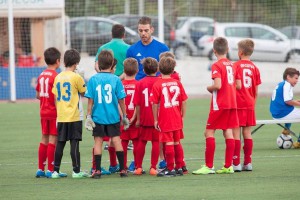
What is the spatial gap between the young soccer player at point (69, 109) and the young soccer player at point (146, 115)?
0.77 metres

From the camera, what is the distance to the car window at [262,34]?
32.0m

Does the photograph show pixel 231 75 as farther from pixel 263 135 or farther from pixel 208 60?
pixel 208 60

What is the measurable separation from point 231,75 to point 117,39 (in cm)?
338

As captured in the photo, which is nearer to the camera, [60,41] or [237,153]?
[237,153]

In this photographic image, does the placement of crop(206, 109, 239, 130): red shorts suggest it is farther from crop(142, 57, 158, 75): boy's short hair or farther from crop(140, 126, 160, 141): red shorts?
crop(142, 57, 158, 75): boy's short hair

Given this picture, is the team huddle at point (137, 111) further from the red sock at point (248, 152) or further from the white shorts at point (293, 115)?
the white shorts at point (293, 115)

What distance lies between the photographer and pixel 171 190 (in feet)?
32.2

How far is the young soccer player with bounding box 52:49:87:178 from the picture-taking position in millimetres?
11016

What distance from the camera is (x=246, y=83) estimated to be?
11688 millimetres

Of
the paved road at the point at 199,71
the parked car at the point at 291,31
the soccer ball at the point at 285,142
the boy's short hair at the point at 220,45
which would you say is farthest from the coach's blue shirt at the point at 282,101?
the parked car at the point at 291,31

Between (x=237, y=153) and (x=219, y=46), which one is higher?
(x=219, y=46)

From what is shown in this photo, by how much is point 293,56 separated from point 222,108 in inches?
791

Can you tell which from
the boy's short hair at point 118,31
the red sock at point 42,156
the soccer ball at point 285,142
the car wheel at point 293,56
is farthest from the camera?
the car wheel at point 293,56

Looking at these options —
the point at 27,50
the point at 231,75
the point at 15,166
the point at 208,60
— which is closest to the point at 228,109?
the point at 231,75
